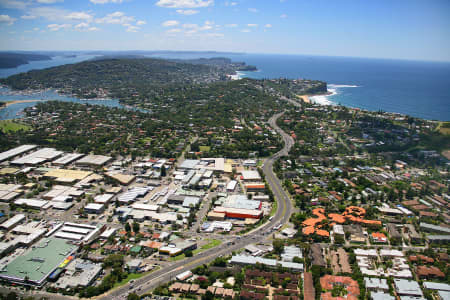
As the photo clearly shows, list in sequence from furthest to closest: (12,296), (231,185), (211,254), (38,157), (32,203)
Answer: (38,157) < (231,185) < (32,203) < (211,254) < (12,296)

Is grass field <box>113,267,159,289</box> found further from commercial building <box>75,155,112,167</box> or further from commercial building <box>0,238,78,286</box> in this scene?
commercial building <box>75,155,112,167</box>

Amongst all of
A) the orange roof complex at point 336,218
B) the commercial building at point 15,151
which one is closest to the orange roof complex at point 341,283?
the orange roof complex at point 336,218

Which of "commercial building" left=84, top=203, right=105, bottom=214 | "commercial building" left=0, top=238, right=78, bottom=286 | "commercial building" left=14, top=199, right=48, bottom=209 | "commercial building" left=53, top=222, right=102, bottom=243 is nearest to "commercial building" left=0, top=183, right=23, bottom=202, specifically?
"commercial building" left=14, top=199, right=48, bottom=209

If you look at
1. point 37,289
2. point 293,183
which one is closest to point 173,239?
point 37,289

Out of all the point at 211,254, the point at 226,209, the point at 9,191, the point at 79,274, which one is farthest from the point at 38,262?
the point at 226,209

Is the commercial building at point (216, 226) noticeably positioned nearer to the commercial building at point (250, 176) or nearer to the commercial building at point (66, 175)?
the commercial building at point (250, 176)

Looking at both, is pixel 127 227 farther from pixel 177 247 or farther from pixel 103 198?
pixel 103 198

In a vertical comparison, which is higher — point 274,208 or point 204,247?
point 274,208
